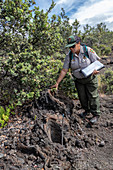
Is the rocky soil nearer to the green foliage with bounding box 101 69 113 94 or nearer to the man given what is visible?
the man

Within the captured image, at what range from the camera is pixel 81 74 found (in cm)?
350

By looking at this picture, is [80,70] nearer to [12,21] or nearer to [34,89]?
[34,89]

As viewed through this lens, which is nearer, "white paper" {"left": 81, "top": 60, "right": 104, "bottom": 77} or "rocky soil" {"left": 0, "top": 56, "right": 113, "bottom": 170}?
"rocky soil" {"left": 0, "top": 56, "right": 113, "bottom": 170}

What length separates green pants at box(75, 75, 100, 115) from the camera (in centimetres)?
365

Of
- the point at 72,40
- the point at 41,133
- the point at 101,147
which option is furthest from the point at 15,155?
the point at 72,40

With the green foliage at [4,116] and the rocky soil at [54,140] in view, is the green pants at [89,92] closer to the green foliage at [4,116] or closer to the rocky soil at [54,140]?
the rocky soil at [54,140]

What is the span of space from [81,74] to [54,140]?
1638 millimetres

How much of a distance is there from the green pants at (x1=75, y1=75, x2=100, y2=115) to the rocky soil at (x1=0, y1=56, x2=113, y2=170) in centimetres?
38

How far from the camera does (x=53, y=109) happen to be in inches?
157

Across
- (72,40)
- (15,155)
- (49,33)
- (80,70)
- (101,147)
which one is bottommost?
(101,147)

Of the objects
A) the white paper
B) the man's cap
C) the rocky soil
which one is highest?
the man's cap

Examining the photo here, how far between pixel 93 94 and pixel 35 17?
251 centimetres

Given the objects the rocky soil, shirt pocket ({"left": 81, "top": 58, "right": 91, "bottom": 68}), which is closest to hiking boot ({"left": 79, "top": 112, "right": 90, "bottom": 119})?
the rocky soil

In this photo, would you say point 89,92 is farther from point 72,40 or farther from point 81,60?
point 72,40
